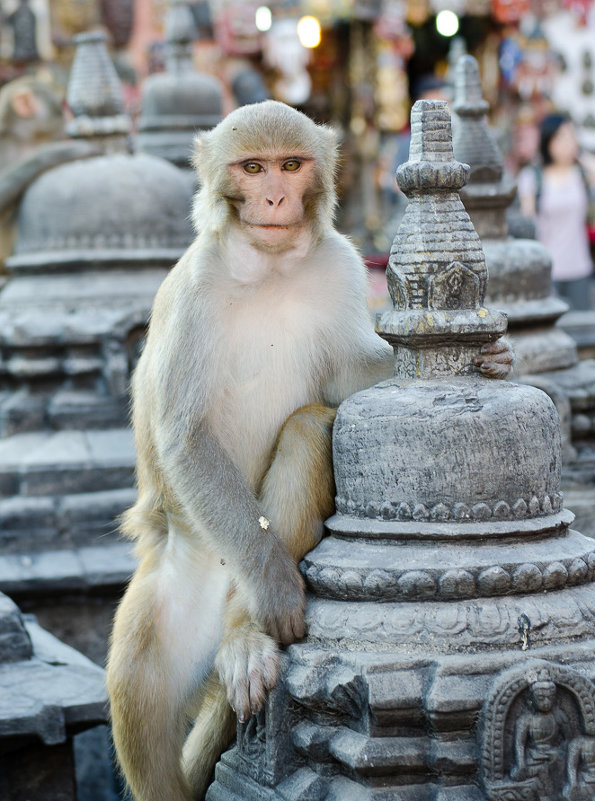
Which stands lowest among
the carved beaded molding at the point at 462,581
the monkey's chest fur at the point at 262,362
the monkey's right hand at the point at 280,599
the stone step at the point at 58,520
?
the stone step at the point at 58,520

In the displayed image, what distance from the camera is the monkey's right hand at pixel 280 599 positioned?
2.35 meters

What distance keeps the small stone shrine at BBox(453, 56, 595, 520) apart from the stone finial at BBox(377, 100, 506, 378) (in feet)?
5.13

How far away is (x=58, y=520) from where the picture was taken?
4719 mm

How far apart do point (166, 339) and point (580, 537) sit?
0.90 m

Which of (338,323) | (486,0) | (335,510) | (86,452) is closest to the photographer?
(335,510)

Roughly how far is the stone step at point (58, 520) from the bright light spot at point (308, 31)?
12619mm

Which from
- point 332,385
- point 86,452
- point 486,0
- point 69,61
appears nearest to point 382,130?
point 486,0

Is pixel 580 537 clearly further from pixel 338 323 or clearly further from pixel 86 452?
pixel 86 452

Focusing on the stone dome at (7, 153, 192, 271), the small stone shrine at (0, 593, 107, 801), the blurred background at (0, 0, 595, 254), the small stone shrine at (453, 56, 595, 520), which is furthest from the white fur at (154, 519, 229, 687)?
the blurred background at (0, 0, 595, 254)

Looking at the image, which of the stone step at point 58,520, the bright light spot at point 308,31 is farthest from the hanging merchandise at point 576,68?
the stone step at point 58,520

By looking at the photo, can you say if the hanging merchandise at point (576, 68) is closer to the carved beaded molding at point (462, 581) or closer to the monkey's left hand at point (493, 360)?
the monkey's left hand at point (493, 360)

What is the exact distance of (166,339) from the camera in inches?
103

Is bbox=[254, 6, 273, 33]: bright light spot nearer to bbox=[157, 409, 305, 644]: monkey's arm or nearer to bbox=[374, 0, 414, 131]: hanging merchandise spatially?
bbox=[374, 0, 414, 131]: hanging merchandise

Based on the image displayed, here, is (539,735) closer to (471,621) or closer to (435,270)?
(471,621)
